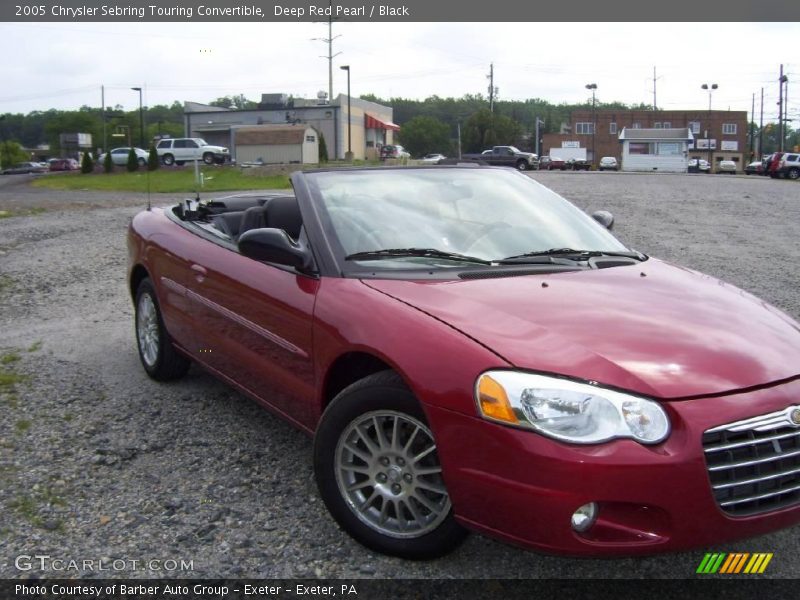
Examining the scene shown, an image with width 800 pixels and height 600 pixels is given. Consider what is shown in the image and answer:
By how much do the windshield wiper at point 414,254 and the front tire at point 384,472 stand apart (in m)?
0.71

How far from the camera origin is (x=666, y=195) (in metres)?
22.9

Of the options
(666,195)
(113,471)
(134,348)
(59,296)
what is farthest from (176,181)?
(113,471)

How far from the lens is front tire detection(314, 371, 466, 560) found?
2.72m

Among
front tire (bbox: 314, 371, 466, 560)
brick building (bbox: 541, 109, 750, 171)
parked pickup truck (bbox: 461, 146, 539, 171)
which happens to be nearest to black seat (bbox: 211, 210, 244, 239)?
front tire (bbox: 314, 371, 466, 560)

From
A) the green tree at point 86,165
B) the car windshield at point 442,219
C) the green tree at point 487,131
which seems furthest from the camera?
the green tree at point 487,131

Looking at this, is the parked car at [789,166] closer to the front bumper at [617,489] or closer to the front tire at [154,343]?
the front tire at [154,343]

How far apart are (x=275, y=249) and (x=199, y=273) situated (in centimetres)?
108

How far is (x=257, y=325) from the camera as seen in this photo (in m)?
3.68

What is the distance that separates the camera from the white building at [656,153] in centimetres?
6361

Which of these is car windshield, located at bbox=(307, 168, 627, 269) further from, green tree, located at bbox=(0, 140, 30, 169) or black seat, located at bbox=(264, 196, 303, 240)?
green tree, located at bbox=(0, 140, 30, 169)

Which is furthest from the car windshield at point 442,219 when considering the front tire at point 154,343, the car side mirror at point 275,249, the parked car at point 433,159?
the front tire at point 154,343

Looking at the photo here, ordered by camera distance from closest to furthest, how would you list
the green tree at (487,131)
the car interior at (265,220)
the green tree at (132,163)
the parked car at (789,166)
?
the car interior at (265,220)
the parked car at (789,166)
the green tree at (132,163)
the green tree at (487,131)

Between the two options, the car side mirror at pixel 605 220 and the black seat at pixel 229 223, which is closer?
the black seat at pixel 229 223

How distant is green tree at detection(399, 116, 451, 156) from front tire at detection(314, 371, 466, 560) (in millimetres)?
109082
